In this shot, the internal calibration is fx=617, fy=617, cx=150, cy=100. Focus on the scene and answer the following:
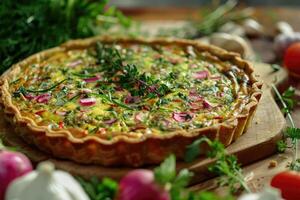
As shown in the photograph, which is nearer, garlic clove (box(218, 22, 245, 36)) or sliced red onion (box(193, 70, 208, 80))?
sliced red onion (box(193, 70, 208, 80))

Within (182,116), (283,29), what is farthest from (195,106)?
(283,29)

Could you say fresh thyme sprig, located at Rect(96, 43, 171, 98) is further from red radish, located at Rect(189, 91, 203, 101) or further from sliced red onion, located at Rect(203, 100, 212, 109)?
sliced red onion, located at Rect(203, 100, 212, 109)

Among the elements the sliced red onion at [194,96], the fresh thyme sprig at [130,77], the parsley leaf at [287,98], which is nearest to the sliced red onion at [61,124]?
the fresh thyme sprig at [130,77]

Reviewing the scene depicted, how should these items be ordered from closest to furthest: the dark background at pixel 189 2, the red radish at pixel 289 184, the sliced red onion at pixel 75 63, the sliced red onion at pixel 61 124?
the red radish at pixel 289 184 < the sliced red onion at pixel 61 124 < the sliced red onion at pixel 75 63 < the dark background at pixel 189 2

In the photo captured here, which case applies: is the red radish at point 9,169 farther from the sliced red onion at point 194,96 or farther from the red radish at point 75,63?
the red radish at point 75,63

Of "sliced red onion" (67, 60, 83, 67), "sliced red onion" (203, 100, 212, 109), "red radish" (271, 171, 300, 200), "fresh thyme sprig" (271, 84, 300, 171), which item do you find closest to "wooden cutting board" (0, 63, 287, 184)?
"fresh thyme sprig" (271, 84, 300, 171)

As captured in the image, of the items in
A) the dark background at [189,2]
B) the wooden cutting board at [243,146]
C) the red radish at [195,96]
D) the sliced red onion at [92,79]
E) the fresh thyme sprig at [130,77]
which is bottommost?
the dark background at [189,2]

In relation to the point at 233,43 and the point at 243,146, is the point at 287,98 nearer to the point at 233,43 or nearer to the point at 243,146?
the point at 243,146

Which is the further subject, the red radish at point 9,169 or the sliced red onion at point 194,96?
the sliced red onion at point 194,96

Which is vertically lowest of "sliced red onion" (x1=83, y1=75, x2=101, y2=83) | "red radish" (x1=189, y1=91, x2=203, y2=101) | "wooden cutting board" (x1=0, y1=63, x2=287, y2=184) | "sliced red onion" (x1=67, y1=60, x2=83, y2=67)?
"wooden cutting board" (x1=0, y1=63, x2=287, y2=184)
